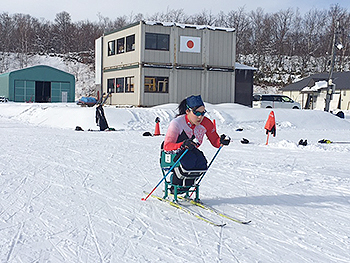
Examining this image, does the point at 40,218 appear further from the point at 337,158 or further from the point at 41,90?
the point at 41,90

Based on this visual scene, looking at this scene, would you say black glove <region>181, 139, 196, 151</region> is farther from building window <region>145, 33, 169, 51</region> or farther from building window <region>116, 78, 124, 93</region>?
building window <region>116, 78, 124, 93</region>

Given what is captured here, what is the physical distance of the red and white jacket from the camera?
500cm

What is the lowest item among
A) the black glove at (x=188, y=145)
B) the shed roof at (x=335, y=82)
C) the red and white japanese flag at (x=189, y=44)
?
the black glove at (x=188, y=145)

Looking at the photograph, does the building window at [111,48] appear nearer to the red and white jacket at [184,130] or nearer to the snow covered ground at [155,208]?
the snow covered ground at [155,208]

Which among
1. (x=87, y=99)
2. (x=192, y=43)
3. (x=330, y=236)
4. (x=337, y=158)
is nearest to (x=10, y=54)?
(x=87, y=99)

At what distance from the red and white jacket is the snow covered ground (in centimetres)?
79

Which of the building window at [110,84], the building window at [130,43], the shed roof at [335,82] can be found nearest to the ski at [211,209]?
the building window at [130,43]

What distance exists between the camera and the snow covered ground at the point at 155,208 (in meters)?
3.71

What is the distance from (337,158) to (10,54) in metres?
71.0

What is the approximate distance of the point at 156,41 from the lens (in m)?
26.4

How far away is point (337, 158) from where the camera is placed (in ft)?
33.7

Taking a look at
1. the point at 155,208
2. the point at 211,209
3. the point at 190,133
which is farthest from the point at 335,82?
the point at 155,208

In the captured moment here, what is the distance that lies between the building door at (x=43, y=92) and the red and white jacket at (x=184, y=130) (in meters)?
40.6

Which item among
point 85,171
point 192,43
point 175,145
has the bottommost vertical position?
point 85,171
